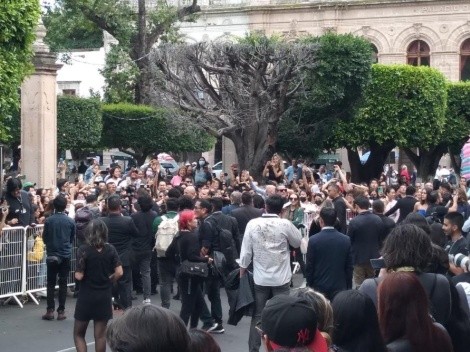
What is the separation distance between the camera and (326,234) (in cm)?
1074

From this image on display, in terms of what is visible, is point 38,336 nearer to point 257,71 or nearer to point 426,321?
point 426,321

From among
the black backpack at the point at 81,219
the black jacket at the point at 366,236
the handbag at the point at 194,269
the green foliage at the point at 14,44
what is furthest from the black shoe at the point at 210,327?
the green foliage at the point at 14,44

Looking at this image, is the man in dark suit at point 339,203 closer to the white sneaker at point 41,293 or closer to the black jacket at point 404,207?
the black jacket at point 404,207

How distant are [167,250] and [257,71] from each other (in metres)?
17.1

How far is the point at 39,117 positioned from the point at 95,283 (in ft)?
34.5

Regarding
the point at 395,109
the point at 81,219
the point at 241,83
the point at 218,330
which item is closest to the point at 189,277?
the point at 218,330

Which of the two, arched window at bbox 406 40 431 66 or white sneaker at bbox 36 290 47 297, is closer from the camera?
white sneaker at bbox 36 290 47 297

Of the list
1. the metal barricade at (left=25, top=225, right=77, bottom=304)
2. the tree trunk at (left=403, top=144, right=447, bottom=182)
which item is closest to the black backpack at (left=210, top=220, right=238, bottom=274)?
the metal barricade at (left=25, top=225, right=77, bottom=304)

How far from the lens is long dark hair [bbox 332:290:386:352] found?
525cm

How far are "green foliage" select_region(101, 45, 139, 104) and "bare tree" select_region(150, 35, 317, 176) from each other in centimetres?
384

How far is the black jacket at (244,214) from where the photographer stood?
14.7m

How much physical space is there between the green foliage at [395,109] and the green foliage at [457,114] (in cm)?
436

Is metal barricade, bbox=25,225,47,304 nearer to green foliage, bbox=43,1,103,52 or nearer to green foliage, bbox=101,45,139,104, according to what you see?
green foliage, bbox=43,1,103,52

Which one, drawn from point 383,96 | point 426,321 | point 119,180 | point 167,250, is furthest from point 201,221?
point 383,96
